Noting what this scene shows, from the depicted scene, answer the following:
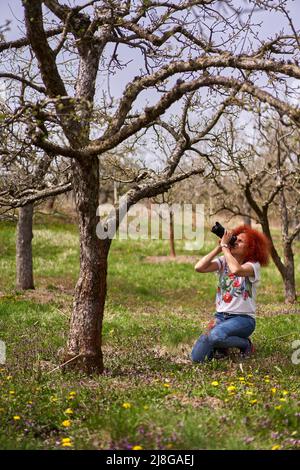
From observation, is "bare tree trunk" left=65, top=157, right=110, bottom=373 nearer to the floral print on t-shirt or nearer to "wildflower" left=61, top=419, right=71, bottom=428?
the floral print on t-shirt

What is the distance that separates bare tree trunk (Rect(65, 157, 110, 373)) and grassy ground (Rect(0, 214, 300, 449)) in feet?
1.38

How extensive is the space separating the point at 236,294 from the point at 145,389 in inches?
105

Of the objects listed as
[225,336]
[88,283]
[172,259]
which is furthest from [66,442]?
[172,259]

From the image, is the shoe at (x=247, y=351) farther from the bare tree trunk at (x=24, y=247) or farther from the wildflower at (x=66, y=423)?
the bare tree trunk at (x=24, y=247)

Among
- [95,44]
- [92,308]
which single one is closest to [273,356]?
[92,308]

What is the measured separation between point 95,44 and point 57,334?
5.35 metres

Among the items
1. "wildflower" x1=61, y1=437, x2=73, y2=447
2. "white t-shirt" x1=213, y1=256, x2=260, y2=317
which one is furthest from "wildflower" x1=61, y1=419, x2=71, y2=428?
"white t-shirt" x1=213, y1=256, x2=260, y2=317

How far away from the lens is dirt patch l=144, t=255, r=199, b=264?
29.7 m

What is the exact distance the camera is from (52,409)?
6.53 m

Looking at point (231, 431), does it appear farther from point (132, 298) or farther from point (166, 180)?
point (132, 298)

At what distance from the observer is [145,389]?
7262mm

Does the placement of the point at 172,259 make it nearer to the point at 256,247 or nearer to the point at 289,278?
the point at 289,278

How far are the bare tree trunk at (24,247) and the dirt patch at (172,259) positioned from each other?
1028cm

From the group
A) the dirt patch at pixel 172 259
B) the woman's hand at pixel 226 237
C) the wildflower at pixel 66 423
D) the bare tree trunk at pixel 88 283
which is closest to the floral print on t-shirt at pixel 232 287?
the woman's hand at pixel 226 237
